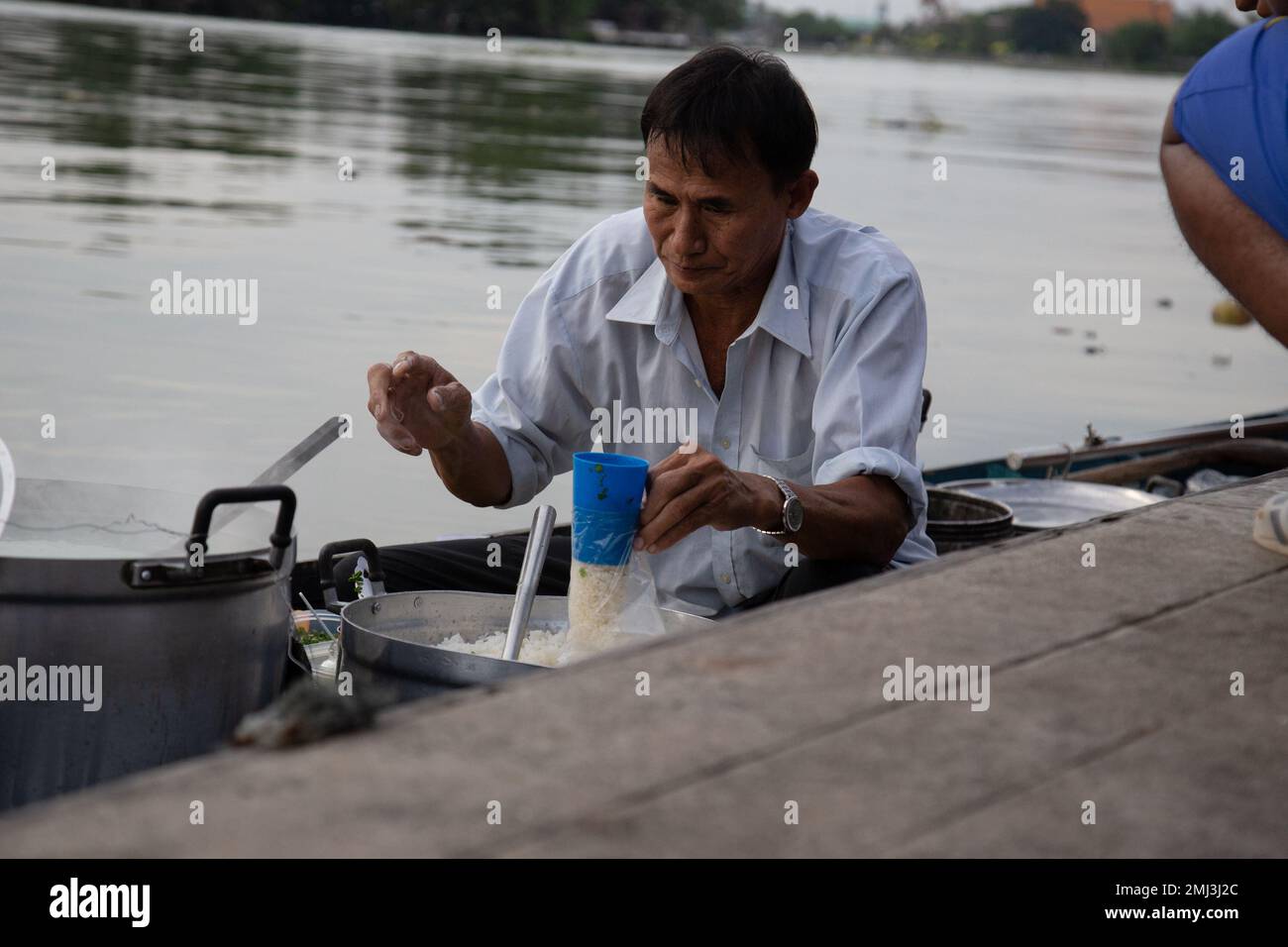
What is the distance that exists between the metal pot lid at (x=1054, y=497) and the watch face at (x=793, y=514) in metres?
2.69

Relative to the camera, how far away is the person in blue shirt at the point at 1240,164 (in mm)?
2920

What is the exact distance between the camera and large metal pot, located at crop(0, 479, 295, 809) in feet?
8.59

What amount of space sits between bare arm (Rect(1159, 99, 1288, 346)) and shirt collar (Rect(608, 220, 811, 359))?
88 cm

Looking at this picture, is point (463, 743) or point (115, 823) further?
point (463, 743)

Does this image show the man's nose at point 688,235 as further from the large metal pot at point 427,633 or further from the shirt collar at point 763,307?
the large metal pot at point 427,633

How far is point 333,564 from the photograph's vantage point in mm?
3576

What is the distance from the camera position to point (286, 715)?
1.68m

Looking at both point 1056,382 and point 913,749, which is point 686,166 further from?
point 1056,382


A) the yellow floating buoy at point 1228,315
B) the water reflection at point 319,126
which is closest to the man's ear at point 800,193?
the water reflection at point 319,126

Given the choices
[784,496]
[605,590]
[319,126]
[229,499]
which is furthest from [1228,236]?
[319,126]

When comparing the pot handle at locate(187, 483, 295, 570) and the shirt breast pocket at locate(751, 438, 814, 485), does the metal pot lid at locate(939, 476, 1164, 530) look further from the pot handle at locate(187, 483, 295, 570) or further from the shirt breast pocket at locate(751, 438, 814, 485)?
the pot handle at locate(187, 483, 295, 570)

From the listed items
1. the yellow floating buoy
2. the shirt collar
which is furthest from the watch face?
the yellow floating buoy
